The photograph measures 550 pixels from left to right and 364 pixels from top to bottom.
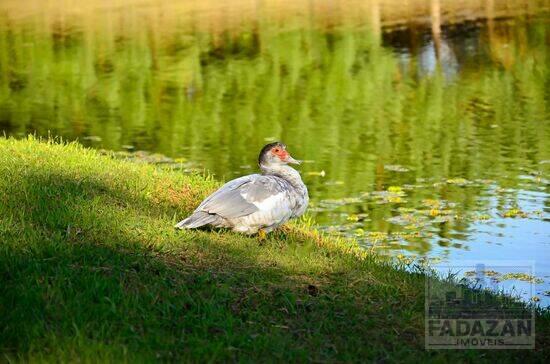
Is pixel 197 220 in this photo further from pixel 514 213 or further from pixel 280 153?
pixel 514 213

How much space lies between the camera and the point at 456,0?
43.2 metres

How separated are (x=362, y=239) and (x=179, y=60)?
1812 centimetres

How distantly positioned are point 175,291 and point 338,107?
15.2 meters

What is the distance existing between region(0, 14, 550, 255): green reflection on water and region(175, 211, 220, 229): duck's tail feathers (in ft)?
11.7

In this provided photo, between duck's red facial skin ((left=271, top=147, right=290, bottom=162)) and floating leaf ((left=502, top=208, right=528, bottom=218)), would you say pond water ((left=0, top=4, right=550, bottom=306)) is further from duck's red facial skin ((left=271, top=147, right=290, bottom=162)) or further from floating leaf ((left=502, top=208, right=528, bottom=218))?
duck's red facial skin ((left=271, top=147, right=290, bottom=162))

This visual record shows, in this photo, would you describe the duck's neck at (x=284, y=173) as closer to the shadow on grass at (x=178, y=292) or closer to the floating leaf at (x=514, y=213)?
the shadow on grass at (x=178, y=292)

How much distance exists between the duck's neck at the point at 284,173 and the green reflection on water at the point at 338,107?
239cm

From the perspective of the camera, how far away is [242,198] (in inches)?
359

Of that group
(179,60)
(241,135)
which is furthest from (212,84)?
(241,135)

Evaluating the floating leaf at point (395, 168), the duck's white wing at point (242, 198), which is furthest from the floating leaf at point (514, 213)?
the duck's white wing at point (242, 198)

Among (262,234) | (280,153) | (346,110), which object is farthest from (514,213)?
(346,110)

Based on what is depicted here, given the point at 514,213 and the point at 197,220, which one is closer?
the point at 197,220

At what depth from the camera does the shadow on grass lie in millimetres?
6605

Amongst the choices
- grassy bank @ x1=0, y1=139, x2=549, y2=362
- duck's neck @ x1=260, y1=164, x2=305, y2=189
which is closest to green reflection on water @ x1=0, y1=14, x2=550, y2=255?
duck's neck @ x1=260, y1=164, x2=305, y2=189
